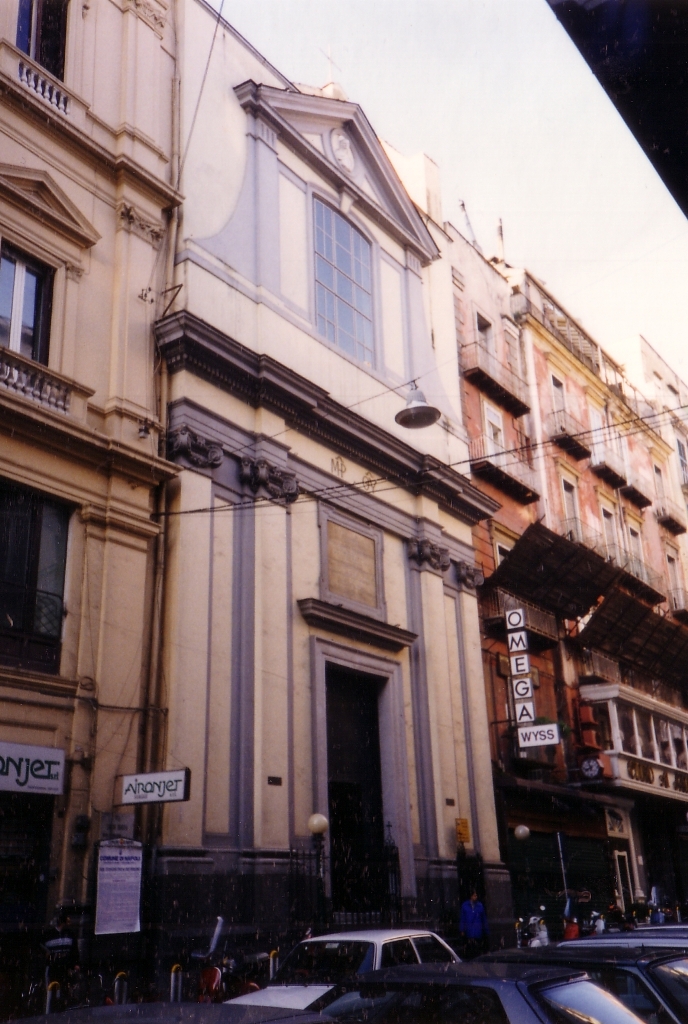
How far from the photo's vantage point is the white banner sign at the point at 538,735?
2022 cm

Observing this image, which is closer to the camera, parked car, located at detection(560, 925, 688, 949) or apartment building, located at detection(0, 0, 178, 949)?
parked car, located at detection(560, 925, 688, 949)

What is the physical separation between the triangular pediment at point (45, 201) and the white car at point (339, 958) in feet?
33.3

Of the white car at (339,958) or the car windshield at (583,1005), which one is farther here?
the white car at (339,958)

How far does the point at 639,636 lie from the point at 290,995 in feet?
76.8

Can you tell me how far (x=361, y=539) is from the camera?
1864 cm

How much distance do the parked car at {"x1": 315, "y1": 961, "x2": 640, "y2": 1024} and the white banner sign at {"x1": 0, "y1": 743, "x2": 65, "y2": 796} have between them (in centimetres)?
677

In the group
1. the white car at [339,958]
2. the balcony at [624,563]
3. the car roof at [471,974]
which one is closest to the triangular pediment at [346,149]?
the balcony at [624,563]

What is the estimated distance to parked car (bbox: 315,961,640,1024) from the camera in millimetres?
4969

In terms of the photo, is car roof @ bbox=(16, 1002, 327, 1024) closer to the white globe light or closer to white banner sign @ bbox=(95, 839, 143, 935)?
white banner sign @ bbox=(95, 839, 143, 935)

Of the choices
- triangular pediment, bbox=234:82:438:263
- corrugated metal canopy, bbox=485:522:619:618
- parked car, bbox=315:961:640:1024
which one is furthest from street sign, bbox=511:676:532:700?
parked car, bbox=315:961:640:1024

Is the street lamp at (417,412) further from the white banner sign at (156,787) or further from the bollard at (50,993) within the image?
the bollard at (50,993)

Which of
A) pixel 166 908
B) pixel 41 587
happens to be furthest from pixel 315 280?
pixel 166 908

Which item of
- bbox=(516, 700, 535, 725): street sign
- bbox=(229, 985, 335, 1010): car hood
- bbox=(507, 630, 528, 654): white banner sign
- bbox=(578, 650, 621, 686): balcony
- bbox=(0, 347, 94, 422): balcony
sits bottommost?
bbox=(229, 985, 335, 1010): car hood

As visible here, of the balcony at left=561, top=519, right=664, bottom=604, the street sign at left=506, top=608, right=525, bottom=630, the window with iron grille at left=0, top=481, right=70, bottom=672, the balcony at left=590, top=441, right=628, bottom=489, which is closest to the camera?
the window with iron grille at left=0, top=481, right=70, bottom=672
